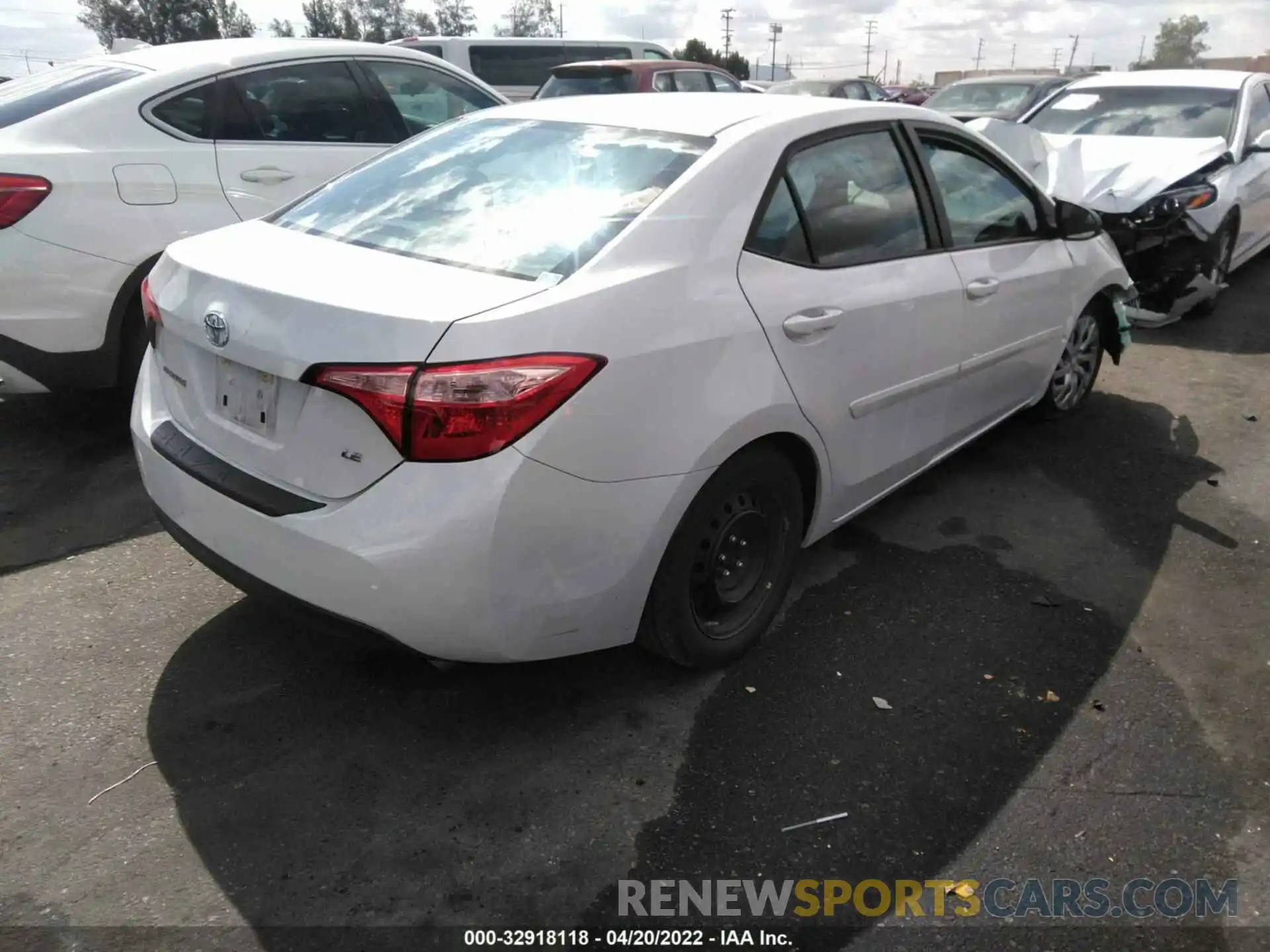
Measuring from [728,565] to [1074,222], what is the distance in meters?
2.60

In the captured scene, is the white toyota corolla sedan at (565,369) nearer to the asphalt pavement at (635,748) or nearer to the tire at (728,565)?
the tire at (728,565)

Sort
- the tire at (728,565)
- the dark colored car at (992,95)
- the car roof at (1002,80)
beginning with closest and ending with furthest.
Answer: the tire at (728,565) → the dark colored car at (992,95) → the car roof at (1002,80)

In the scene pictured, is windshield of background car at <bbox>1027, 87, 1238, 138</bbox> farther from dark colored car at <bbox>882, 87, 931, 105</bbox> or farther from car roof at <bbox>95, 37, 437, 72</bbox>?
dark colored car at <bbox>882, 87, 931, 105</bbox>

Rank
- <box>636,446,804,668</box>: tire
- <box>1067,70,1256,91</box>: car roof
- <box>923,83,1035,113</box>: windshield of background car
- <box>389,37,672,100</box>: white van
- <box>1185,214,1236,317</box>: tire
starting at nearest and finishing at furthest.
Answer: <box>636,446,804,668</box>: tire → <box>1185,214,1236,317</box>: tire → <box>1067,70,1256,91</box>: car roof → <box>923,83,1035,113</box>: windshield of background car → <box>389,37,672,100</box>: white van

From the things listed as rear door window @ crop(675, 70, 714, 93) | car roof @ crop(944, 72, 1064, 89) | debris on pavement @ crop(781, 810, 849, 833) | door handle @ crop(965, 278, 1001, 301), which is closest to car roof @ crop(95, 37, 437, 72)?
door handle @ crop(965, 278, 1001, 301)

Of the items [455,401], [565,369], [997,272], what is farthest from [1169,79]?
[455,401]

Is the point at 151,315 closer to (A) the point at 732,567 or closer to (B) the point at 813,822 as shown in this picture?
(A) the point at 732,567

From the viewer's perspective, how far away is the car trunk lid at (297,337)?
7.16ft

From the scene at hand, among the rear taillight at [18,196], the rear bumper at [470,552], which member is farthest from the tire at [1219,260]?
the rear taillight at [18,196]

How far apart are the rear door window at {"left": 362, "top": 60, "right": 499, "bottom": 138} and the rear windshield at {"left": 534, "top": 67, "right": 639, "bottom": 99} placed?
6740 millimetres

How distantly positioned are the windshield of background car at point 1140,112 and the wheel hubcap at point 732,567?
20.5ft

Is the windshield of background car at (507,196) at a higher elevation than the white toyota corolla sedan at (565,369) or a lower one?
higher

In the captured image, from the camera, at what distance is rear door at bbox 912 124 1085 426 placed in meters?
3.61

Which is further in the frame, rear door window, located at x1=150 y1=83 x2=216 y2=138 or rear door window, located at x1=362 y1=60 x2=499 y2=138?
rear door window, located at x1=362 y1=60 x2=499 y2=138
